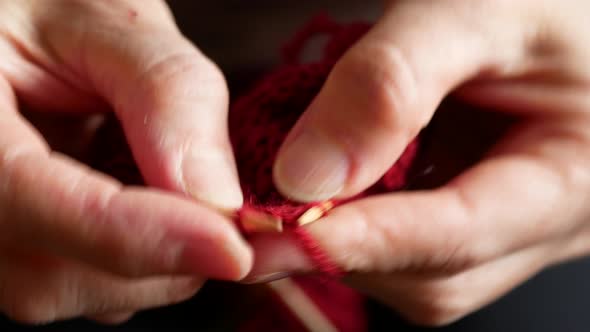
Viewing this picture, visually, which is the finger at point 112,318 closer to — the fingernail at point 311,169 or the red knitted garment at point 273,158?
the red knitted garment at point 273,158

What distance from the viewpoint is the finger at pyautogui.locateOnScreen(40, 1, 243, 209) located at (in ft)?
1.38

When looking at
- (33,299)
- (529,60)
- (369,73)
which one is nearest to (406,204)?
(369,73)

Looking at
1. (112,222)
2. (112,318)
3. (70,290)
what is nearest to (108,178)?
(112,222)

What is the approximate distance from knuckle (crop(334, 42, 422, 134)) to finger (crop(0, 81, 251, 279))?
15cm

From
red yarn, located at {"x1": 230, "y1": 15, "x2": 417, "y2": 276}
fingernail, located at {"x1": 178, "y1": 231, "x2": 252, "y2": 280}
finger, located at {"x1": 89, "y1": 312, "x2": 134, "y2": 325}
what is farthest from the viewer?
finger, located at {"x1": 89, "y1": 312, "x2": 134, "y2": 325}

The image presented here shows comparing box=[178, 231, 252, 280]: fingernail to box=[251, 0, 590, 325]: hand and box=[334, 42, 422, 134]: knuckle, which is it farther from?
box=[334, 42, 422, 134]: knuckle

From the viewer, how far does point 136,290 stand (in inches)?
19.3

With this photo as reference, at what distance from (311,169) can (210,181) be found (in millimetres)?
78

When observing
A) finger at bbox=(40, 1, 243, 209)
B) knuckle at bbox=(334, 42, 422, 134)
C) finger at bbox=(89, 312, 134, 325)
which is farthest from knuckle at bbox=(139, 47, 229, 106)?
finger at bbox=(89, 312, 134, 325)

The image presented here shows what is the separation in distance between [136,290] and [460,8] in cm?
38

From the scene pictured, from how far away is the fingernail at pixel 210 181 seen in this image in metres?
0.41

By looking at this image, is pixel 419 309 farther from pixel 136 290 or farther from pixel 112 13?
pixel 112 13

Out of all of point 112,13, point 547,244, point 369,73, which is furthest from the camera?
point 547,244

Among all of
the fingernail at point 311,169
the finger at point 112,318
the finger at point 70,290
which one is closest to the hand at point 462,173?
the fingernail at point 311,169
